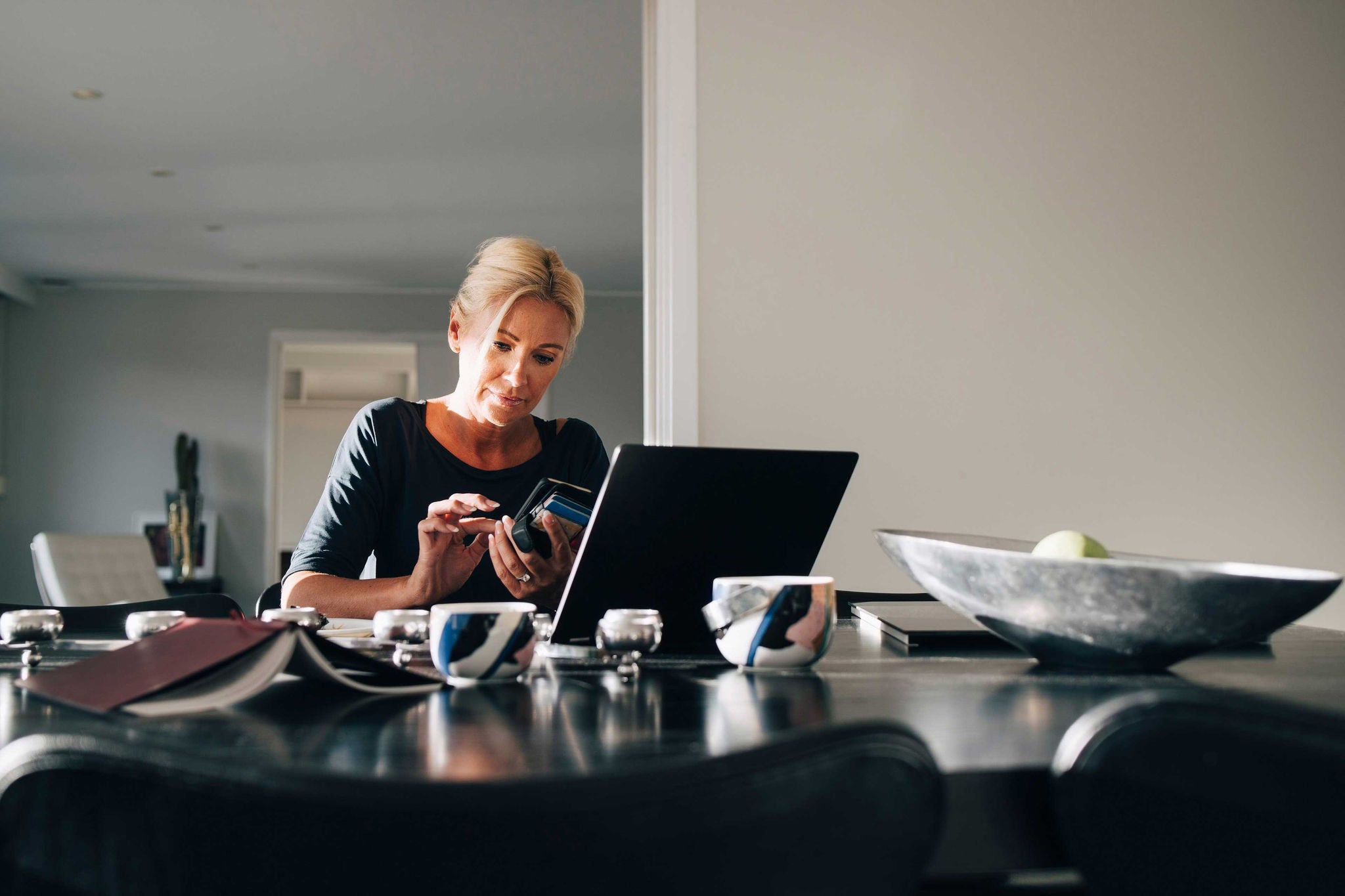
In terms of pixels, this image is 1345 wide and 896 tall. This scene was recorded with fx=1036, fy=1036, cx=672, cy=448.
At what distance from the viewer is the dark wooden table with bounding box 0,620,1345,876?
1.83 ft

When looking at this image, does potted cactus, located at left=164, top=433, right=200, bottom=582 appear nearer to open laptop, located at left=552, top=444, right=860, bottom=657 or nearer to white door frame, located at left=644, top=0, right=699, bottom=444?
white door frame, located at left=644, top=0, right=699, bottom=444

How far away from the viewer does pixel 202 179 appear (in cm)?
507

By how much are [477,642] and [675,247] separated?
118 cm

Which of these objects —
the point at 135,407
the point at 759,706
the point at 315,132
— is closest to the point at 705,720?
the point at 759,706

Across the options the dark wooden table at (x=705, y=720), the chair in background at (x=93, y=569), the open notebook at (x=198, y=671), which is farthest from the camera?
the chair in background at (x=93, y=569)

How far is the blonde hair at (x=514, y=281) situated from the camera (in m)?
1.87

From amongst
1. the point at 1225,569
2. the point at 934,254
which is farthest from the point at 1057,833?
the point at 934,254

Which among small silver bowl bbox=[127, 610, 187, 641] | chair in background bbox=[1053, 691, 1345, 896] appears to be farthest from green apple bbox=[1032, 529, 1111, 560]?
small silver bowl bbox=[127, 610, 187, 641]

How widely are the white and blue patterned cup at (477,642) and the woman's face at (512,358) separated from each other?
103 cm

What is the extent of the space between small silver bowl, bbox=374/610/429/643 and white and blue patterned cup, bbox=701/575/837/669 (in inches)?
11.4

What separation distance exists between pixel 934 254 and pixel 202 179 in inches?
168

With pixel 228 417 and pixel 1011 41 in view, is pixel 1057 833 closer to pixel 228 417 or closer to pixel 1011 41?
pixel 1011 41

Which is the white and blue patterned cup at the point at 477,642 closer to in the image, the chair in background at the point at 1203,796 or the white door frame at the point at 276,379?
the chair in background at the point at 1203,796

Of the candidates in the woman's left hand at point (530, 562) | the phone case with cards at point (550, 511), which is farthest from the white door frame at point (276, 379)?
the phone case with cards at point (550, 511)
